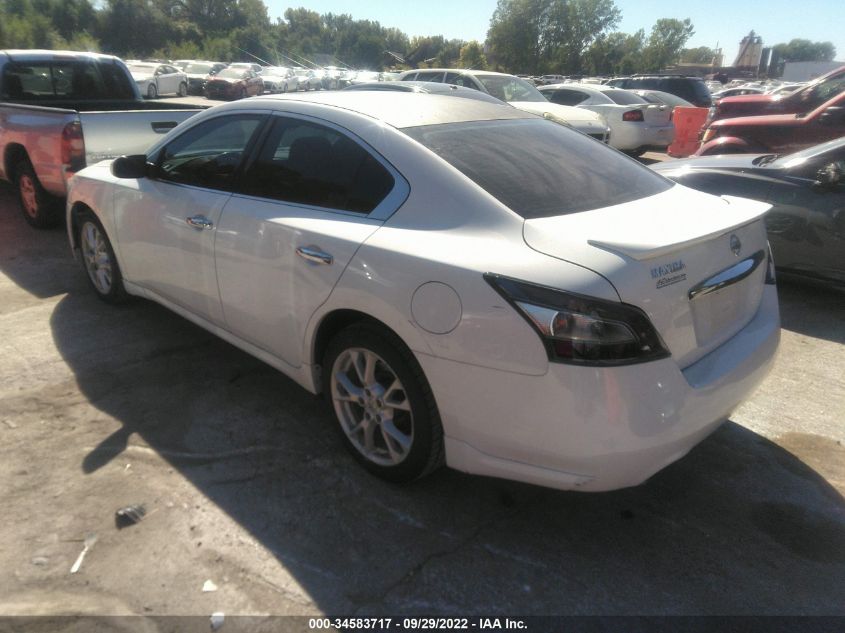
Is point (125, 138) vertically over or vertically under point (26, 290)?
over

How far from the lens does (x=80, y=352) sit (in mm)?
4277

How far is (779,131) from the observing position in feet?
29.5

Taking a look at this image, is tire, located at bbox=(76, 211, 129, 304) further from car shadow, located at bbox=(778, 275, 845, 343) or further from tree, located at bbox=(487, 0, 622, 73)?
tree, located at bbox=(487, 0, 622, 73)

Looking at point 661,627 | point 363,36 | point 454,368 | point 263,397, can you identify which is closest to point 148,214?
point 263,397

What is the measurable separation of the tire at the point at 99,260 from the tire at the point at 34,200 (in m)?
2.12

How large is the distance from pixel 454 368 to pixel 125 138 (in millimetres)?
5108

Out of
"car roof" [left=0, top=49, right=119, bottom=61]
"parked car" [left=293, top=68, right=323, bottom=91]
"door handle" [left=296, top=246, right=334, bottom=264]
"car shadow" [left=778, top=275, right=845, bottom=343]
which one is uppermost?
"car roof" [left=0, top=49, right=119, bottom=61]

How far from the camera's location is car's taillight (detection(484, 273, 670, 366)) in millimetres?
2213

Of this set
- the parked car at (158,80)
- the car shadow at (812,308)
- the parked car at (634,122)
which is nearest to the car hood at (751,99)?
the parked car at (634,122)

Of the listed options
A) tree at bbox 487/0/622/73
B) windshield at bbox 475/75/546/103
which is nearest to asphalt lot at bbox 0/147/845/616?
windshield at bbox 475/75/546/103

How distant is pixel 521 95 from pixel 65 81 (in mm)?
7477

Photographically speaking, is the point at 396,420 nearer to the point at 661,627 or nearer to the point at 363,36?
the point at 661,627

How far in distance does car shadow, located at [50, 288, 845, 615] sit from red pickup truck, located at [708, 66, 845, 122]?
9419mm

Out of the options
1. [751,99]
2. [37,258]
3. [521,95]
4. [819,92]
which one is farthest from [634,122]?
[37,258]
